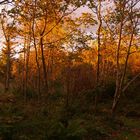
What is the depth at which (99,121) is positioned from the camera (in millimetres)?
18234

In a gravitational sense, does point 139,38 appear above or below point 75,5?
below

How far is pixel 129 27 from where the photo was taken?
21500mm

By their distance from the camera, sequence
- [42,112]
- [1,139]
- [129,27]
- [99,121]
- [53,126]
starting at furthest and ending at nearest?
1. [129,27]
2. [99,121]
3. [42,112]
4. [53,126]
5. [1,139]

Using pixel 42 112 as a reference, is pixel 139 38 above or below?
above

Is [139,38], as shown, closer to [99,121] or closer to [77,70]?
[99,121]

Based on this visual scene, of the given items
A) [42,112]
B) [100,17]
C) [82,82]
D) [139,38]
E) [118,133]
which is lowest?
[118,133]

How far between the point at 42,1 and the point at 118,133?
9.91m

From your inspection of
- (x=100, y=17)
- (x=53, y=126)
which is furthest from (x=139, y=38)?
(x=53, y=126)

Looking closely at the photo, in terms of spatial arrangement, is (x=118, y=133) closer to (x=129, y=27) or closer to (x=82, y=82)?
(x=129, y=27)

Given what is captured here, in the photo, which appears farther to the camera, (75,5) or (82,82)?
(82,82)

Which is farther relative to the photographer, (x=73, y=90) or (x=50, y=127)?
(x=73, y=90)

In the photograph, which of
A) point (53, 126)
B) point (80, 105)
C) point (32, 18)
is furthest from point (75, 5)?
point (53, 126)

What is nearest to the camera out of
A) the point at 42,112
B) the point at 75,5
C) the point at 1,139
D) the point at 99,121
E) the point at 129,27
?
the point at 1,139

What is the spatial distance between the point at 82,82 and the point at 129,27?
8.09m
